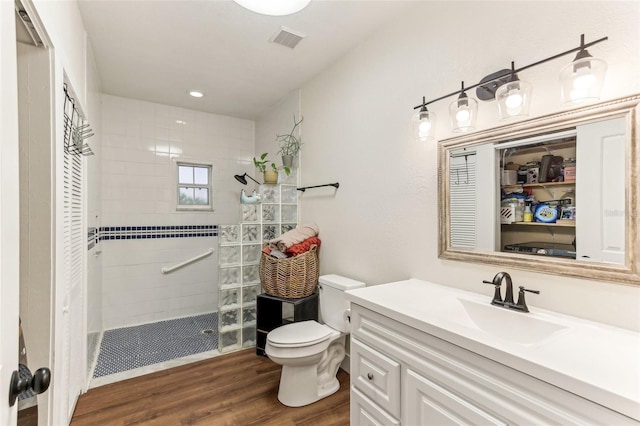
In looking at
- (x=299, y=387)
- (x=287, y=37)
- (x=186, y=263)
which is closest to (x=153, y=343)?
(x=186, y=263)

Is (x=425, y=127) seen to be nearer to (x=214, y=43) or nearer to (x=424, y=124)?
(x=424, y=124)

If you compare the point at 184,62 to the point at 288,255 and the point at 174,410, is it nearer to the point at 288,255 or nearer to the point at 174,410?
the point at 288,255

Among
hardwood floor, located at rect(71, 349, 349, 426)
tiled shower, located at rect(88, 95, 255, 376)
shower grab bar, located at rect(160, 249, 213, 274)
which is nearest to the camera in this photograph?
hardwood floor, located at rect(71, 349, 349, 426)

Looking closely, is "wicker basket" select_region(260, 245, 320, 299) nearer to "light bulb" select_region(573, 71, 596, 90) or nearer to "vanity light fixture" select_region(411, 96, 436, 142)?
"vanity light fixture" select_region(411, 96, 436, 142)

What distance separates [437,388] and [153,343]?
9.32 ft

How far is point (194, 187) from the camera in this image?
379 centimetres

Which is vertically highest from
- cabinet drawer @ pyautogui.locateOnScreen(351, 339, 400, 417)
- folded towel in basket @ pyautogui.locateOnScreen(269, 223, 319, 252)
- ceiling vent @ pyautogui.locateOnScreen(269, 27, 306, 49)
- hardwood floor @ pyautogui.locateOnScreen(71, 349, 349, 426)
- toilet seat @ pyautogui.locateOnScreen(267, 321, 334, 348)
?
ceiling vent @ pyautogui.locateOnScreen(269, 27, 306, 49)

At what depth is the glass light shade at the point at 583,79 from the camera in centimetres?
104

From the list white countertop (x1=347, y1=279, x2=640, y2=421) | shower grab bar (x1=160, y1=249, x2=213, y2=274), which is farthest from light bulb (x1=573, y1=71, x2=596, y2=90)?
shower grab bar (x1=160, y1=249, x2=213, y2=274)

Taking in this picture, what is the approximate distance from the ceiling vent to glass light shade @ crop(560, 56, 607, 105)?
1.63 meters

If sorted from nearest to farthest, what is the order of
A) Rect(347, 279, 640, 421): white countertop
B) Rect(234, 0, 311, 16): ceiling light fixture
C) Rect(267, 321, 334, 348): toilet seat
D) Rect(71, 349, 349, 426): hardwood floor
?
Rect(347, 279, 640, 421): white countertop, Rect(234, 0, 311, 16): ceiling light fixture, Rect(71, 349, 349, 426): hardwood floor, Rect(267, 321, 334, 348): toilet seat

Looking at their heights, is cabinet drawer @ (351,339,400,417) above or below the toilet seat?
above

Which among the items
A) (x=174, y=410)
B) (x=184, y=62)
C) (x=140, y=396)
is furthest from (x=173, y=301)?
(x=184, y=62)

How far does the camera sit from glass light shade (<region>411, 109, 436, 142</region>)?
1.64 m
